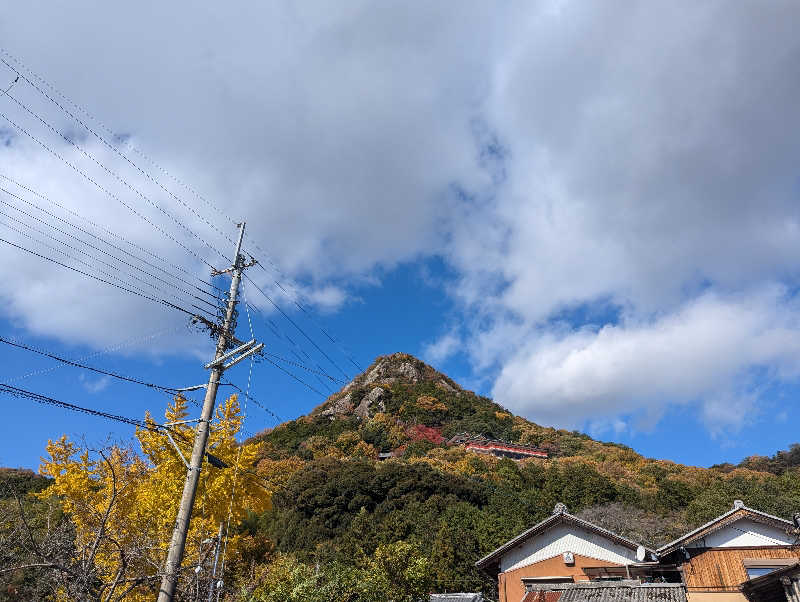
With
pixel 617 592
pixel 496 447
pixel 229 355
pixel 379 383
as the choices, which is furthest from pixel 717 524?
pixel 379 383

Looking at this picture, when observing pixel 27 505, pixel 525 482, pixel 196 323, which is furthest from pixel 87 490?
pixel 525 482

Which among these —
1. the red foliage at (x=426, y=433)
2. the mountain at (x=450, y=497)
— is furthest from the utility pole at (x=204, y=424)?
the red foliage at (x=426, y=433)

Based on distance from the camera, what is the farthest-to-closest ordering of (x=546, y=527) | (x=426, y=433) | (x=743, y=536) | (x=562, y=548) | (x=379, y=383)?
(x=379, y=383), (x=426, y=433), (x=546, y=527), (x=562, y=548), (x=743, y=536)

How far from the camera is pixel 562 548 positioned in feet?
67.4

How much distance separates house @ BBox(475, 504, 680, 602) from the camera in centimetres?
1970

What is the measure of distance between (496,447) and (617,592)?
171 ft

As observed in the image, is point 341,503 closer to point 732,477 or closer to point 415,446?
point 415,446

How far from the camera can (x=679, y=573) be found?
785 inches

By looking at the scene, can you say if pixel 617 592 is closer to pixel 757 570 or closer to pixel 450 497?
pixel 757 570

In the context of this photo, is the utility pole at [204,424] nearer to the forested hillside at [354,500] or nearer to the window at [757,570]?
the forested hillside at [354,500]

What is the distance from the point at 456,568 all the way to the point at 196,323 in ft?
66.0

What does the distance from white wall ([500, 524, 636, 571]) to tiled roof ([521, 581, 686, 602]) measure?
3492mm

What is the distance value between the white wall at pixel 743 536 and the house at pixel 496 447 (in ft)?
153

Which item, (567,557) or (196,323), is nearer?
(196,323)
